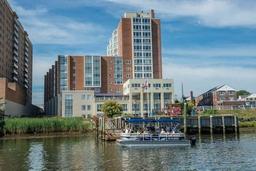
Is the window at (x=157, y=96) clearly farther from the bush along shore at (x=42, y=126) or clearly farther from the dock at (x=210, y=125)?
the bush along shore at (x=42, y=126)

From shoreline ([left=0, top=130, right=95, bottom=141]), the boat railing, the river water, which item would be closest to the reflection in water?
the river water

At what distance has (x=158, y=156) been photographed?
56000mm

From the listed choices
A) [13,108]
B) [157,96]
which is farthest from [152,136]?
[157,96]

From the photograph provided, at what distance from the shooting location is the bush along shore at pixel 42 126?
106 metres

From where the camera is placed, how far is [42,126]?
109188 mm

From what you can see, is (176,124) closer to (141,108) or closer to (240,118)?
(240,118)

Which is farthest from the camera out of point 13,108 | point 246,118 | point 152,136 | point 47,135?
point 13,108

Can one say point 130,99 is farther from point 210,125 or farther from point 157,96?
point 210,125

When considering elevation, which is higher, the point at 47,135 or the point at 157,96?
the point at 157,96

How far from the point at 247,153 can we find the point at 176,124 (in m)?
26.1

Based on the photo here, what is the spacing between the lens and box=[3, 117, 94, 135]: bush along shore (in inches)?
4155

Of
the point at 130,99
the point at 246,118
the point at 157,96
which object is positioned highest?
→ the point at 157,96

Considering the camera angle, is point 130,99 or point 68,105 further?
point 130,99

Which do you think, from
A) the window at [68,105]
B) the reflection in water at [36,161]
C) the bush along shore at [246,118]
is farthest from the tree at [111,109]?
the reflection in water at [36,161]
